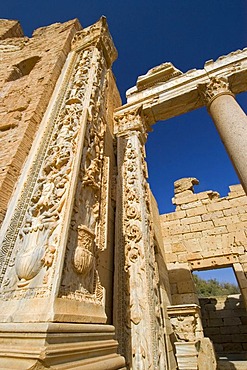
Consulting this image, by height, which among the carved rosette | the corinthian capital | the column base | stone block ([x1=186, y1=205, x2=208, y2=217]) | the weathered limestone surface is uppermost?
the weathered limestone surface

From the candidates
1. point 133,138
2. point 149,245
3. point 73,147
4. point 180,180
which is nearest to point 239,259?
point 180,180

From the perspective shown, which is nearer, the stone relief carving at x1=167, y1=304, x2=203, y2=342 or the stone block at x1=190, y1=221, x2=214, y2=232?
the stone relief carving at x1=167, y1=304, x2=203, y2=342

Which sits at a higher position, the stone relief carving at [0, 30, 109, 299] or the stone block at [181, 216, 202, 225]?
the stone block at [181, 216, 202, 225]

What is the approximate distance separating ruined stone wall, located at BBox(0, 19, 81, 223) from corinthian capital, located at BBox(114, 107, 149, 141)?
189cm

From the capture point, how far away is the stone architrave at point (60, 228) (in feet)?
4.38

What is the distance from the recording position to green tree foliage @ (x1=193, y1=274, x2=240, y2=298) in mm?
19628

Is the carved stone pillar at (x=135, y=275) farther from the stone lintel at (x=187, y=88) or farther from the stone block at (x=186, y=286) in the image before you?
the stone block at (x=186, y=286)

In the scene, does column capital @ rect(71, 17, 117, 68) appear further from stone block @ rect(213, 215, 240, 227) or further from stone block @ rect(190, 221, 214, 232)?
stone block @ rect(213, 215, 240, 227)

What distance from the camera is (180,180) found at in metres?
9.82

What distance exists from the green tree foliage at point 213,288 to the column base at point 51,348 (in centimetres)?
2138

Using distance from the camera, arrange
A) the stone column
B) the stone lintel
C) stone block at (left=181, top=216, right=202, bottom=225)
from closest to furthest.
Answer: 1. the stone column
2. the stone lintel
3. stone block at (left=181, top=216, right=202, bottom=225)

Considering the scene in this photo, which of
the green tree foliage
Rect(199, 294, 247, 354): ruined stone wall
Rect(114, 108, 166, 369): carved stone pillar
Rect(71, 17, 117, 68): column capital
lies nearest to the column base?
Rect(114, 108, 166, 369): carved stone pillar

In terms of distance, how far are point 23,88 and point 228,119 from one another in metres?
4.28

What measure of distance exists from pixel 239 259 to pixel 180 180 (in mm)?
4211
